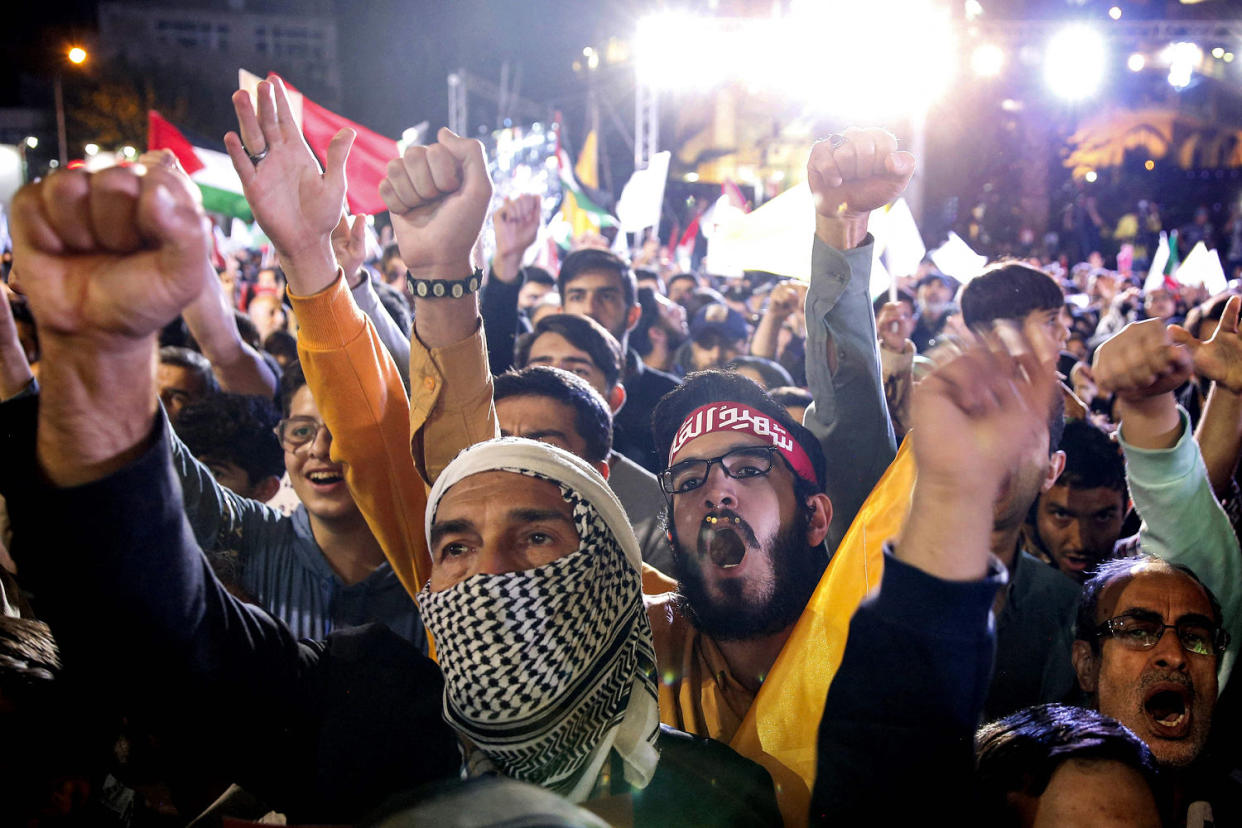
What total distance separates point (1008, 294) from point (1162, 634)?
1.73 m

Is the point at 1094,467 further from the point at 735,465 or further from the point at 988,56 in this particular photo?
the point at 988,56

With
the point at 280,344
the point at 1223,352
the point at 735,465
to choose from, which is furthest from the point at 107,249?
the point at 280,344

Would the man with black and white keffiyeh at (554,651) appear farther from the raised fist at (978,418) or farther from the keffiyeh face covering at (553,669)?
the raised fist at (978,418)

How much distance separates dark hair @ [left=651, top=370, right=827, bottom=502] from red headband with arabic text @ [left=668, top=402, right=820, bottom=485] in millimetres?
24

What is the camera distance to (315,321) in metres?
2.01

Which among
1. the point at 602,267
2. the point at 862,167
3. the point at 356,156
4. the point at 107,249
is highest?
the point at 356,156

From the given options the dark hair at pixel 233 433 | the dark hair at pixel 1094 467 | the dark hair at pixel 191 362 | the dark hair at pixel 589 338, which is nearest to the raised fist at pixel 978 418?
the dark hair at pixel 1094 467

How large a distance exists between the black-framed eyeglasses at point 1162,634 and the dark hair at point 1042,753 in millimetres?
477

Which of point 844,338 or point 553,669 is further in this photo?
point 844,338

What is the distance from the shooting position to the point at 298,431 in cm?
309

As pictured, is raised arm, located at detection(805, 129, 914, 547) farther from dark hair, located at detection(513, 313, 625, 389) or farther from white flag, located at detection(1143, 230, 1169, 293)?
white flag, located at detection(1143, 230, 1169, 293)

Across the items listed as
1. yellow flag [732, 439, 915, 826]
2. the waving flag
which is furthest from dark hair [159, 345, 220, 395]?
yellow flag [732, 439, 915, 826]

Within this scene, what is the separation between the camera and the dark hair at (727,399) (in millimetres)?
2496

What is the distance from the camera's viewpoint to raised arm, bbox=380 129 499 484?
2.04 metres
